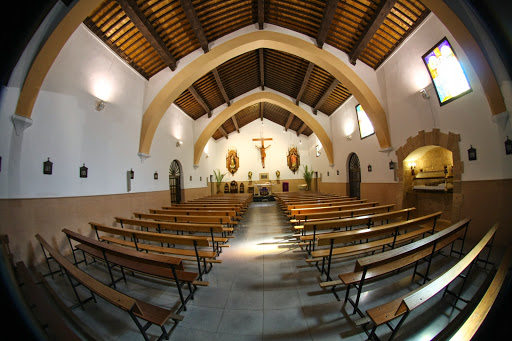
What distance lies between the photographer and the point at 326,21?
4.55 metres

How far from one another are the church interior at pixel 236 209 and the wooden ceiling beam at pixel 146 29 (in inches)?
1.5

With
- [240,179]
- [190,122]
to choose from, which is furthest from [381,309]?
[240,179]

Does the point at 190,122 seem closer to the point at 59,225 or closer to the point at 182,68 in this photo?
the point at 182,68

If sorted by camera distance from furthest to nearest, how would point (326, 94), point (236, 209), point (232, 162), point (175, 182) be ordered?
point (232, 162)
point (175, 182)
point (326, 94)
point (236, 209)

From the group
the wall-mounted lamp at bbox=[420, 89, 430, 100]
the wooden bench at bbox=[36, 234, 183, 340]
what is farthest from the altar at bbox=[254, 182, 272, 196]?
the wooden bench at bbox=[36, 234, 183, 340]

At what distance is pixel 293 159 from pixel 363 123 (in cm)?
713

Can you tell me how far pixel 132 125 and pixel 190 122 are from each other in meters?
4.53

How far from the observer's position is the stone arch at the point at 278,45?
217 inches

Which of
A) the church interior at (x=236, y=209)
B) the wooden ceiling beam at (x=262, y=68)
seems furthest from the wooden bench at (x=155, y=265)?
the wooden ceiling beam at (x=262, y=68)

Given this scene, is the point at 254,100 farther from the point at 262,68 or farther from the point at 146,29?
the point at 146,29

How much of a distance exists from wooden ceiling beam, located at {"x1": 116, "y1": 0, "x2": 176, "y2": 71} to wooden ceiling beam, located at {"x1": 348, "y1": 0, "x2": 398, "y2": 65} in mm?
5592

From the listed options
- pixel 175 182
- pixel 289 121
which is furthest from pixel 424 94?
pixel 175 182

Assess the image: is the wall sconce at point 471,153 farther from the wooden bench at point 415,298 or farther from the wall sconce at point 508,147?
the wall sconce at point 508,147

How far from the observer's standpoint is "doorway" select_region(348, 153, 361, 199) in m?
8.18
